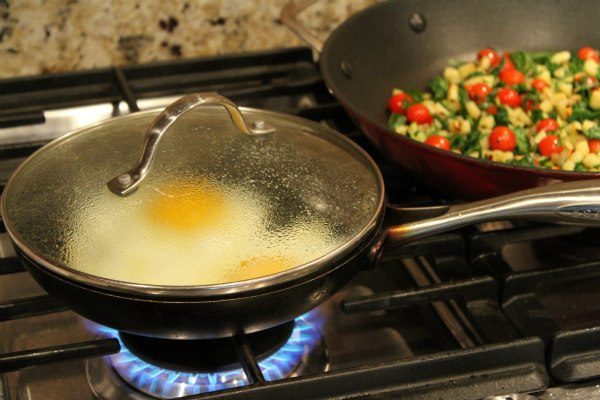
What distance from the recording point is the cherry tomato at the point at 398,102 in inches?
41.9

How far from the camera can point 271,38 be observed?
1181 mm

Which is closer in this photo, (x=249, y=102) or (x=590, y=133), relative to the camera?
(x=590, y=133)

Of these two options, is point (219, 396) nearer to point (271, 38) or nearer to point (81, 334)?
point (81, 334)

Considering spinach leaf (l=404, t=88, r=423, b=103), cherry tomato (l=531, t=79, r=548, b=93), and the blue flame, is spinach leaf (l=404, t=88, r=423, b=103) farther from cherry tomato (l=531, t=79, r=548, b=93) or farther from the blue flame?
the blue flame

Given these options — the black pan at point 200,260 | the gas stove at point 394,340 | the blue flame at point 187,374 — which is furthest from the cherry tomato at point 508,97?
the blue flame at point 187,374

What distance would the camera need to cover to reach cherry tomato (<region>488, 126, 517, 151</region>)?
3.17ft

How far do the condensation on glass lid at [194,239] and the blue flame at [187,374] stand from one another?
13 cm

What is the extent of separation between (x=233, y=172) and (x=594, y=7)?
730mm

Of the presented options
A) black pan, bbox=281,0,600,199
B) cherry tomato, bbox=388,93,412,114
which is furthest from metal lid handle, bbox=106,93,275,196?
cherry tomato, bbox=388,93,412,114

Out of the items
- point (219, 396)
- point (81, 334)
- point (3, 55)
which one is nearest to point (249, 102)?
point (3, 55)

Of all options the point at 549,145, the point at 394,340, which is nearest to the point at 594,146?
the point at 549,145

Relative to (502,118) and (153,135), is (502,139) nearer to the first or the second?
(502,118)

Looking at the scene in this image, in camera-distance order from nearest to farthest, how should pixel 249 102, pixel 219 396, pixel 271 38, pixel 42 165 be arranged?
1. pixel 219 396
2. pixel 42 165
3. pixel 249 102
4. pixel 271 38

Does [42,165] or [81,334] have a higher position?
[42,165]
